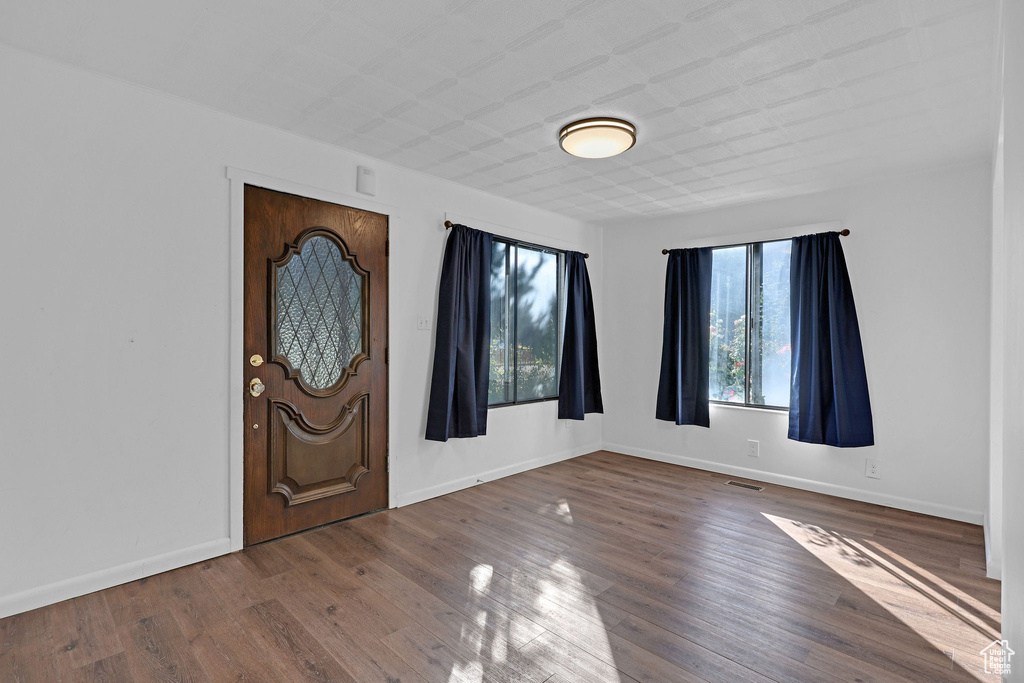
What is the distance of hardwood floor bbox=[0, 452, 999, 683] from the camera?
1.95 m

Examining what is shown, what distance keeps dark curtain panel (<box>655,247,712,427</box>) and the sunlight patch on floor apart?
5.30ft

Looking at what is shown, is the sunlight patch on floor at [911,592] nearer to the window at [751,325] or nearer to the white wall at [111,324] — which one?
the window at [751,325]

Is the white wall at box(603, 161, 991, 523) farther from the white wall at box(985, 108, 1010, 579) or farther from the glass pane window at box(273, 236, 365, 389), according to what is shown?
the glass pane window at box(273, 236, 365, 389)

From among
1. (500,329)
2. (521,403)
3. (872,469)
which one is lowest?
(872,469)

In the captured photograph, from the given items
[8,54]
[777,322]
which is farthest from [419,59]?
[777,322]

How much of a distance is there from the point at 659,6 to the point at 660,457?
165 inches

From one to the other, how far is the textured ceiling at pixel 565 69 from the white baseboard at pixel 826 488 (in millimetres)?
2406

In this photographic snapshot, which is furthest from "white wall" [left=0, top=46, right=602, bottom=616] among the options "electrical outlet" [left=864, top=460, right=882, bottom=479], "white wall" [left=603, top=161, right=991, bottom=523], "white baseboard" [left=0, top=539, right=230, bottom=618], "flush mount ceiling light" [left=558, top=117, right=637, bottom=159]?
"electrical outlet" [left=864, top=460, right=882, bottom=479]

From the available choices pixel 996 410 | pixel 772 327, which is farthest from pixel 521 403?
pixel 996 410

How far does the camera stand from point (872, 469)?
12.9 feet

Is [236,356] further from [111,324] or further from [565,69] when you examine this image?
[565,69]

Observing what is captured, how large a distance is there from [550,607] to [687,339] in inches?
→ 125

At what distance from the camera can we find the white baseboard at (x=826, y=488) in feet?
11.8

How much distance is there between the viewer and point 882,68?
7.52 feet
